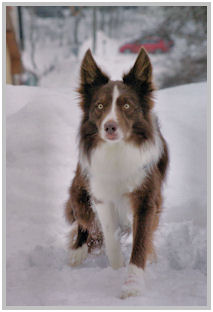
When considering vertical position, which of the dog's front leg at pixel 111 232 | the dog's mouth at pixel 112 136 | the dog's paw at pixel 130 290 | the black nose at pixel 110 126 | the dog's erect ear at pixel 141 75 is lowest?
the dog's paw at pixel 130 290

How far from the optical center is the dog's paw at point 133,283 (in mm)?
1916

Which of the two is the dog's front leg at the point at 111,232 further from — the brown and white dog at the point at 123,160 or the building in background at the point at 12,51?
the building in background at the point at 12,51

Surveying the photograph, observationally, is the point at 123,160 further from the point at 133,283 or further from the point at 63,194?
the point at 133,283

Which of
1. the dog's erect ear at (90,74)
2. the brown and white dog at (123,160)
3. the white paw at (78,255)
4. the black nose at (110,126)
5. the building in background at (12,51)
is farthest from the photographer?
the building in background at (12,51)

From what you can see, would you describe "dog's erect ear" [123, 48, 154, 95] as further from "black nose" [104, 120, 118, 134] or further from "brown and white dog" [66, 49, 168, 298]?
"black nose" [104, 120, 118, 134]

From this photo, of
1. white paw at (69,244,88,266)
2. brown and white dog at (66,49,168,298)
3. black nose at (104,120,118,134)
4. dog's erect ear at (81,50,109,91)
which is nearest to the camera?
black nose at (104,120,118,134)

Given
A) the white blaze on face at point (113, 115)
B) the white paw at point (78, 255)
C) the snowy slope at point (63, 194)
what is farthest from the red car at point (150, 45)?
the white paw at point (78, 255)

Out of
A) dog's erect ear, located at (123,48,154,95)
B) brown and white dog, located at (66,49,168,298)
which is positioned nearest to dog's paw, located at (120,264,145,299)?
brown and white dog, located at (66,49,168,298)

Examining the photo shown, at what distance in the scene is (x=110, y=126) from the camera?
185 cm

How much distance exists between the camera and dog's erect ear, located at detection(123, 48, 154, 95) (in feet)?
6.56

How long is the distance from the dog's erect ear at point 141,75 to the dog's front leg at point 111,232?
0.65 m

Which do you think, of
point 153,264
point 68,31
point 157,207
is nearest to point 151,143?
point 157,207

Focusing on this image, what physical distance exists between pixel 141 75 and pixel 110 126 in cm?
37

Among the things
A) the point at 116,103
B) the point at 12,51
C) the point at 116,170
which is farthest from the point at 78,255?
the point at 12,51
